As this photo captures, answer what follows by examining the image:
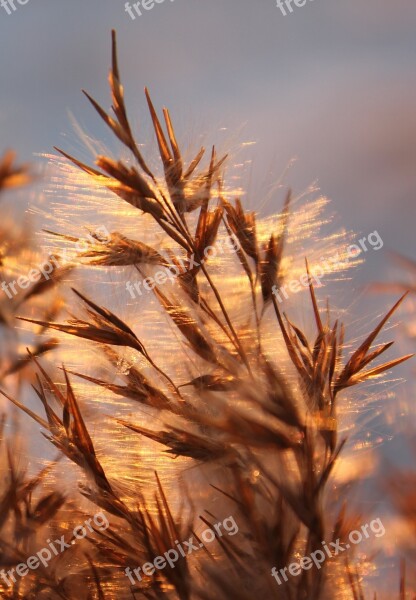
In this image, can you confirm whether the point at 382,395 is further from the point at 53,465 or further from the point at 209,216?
the point at 53,465

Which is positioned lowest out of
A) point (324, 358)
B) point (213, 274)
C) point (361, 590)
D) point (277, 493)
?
point (361, 590)

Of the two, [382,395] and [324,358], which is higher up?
[324,358]

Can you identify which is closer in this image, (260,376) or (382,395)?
(260,376)

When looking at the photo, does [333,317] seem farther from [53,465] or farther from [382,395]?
[53,465]

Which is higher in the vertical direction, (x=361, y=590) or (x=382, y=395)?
(x=382, y=395)

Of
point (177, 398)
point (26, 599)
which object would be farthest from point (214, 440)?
point (26, 599)

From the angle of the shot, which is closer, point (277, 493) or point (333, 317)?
point (277, 493)

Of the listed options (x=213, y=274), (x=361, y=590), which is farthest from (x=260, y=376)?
(x=361, y=590)

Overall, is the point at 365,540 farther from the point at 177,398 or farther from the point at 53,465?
the point at 53,465
